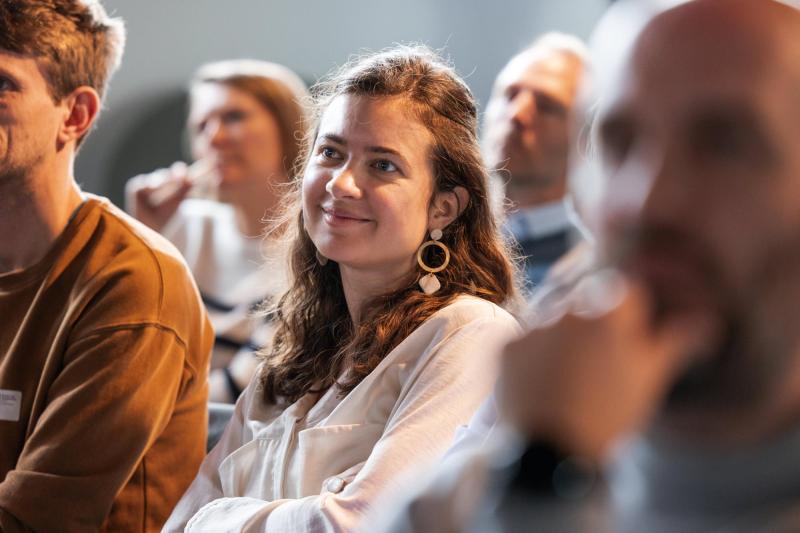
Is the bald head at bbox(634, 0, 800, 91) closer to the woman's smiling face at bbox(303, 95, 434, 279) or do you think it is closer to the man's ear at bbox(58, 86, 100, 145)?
the woman's smiling face at bbox(303, 95, 434, 279)

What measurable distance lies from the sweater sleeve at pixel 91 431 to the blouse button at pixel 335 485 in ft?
1.37

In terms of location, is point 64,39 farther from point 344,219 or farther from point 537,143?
point 537,143

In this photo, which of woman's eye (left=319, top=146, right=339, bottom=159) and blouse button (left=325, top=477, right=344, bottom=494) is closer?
blouse button (left=325, top=477, right=344, bottom=494)

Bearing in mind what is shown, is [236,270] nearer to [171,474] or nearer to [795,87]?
[171,474]

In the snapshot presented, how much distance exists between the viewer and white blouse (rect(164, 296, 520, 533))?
1441 millimetres

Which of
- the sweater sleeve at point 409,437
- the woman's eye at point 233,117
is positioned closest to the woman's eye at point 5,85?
the sweater sleeve at point 409,437

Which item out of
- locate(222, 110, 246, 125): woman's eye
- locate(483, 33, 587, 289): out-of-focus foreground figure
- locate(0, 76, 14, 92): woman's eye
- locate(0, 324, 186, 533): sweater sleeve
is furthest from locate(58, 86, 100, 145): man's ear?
locate(222, 110, 246, 125): woman's eye

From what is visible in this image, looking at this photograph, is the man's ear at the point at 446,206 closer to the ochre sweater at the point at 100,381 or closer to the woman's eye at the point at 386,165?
the woman's eye at the point at 386,165

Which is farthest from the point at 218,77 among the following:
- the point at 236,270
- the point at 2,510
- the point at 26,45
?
the point at 2,510

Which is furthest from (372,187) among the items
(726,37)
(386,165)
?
(726,37)

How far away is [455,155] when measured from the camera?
69.3 inches

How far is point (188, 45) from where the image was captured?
4.83 metres

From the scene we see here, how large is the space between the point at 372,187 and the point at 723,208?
1.25m

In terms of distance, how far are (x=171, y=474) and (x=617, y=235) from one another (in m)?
1.56
